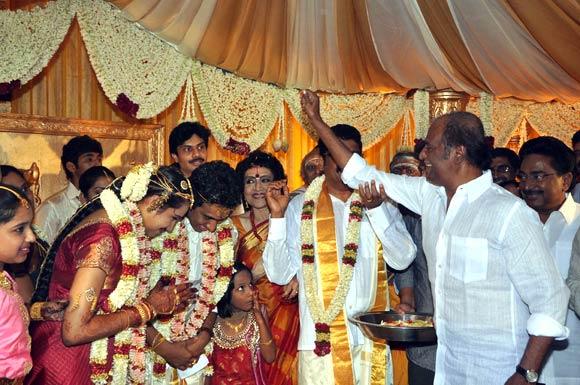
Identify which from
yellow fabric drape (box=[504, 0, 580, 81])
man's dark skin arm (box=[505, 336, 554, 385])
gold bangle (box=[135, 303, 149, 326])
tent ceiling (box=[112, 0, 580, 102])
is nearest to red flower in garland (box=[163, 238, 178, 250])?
gold bangle (box=[135, 303, 149, 326])

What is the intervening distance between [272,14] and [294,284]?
6.99 ft

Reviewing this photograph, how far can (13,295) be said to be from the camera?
10.4ft

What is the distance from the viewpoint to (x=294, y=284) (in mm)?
5062

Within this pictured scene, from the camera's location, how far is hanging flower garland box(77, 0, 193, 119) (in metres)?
5.45

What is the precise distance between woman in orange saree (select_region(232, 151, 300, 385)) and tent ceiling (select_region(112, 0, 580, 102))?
1.04 metres

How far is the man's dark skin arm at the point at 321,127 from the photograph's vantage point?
410cm

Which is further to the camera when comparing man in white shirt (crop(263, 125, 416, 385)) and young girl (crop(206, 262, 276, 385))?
young girl (crop(206, 262, 276, 385))

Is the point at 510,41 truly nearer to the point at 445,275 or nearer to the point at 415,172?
the point at 415,172

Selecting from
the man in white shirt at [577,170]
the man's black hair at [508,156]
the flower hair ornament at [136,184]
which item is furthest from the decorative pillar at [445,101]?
the flower hair ornament at [136,184]

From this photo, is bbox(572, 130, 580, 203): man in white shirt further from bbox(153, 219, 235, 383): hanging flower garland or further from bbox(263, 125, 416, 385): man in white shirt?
bbox(153, 219, 235, 383): hanging flower garland

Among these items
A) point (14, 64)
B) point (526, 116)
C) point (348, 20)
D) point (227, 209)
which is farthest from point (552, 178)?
point (526, 116)

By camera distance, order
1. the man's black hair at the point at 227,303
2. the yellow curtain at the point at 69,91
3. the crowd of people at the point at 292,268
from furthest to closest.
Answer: the yellow curtain at the point at 69,91 → the man's black hair at the point at 227,303 → the crowd of people at the point at 292,268

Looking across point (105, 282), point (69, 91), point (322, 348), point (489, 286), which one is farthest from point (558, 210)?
point (69, 91)

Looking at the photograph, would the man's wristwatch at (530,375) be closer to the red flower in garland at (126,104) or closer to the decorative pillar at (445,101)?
the red flower in garland at (126,104)
